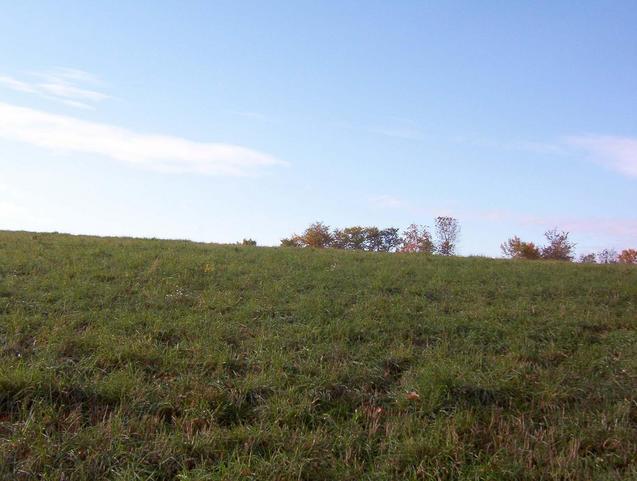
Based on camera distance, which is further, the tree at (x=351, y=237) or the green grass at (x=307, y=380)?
the tree at (x=351, y=237)

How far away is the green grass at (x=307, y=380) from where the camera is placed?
13.4 feet

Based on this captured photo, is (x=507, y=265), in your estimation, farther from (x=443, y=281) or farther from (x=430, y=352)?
(x=430, y=352)

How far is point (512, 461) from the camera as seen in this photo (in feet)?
13.5

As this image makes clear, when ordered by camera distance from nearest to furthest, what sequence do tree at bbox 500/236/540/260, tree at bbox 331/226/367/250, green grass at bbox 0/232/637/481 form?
green grass at bbox 0/232/637/481, tree at bbox 500/236/540/260, tree at bbox 331/226/367/250

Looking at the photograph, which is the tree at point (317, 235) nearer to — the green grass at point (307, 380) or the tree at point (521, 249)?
the tree at point (521, 249)

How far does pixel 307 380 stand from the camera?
529 centimetres

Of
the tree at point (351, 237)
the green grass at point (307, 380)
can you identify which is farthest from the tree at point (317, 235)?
the green grass at point (307, 380)

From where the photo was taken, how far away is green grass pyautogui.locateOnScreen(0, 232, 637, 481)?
4070 millimetres

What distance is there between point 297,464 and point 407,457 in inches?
31.5

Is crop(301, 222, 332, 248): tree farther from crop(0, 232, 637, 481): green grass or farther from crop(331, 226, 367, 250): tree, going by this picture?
crop(0, 232, 637, 481): green grass

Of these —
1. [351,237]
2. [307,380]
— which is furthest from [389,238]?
[307,380]

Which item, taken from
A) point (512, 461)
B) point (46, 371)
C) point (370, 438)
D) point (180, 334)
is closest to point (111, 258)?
point (180, 334)

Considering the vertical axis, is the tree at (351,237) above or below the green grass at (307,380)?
above

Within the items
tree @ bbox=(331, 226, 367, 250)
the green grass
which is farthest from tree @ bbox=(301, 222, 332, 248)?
the green grass
